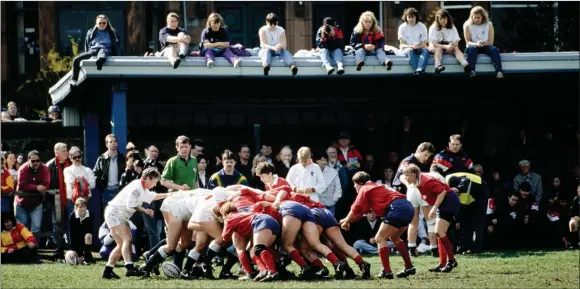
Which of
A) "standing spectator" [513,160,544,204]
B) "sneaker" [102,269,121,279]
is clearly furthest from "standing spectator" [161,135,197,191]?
"standing spectator" [513,160,544,204]

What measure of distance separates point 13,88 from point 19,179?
9.51 meters

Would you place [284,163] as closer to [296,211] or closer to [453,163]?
[453,163]

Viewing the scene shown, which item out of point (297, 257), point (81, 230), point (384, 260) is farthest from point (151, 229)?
point (384, 260)

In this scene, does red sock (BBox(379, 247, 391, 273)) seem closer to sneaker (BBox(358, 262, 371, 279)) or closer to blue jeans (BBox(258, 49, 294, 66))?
sneaker (BBox(358, 262, 371, 279))

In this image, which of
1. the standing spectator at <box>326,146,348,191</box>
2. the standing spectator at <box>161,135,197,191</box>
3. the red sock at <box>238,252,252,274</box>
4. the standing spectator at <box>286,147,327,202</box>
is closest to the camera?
the red sock at <box>238,252,252,274</box>

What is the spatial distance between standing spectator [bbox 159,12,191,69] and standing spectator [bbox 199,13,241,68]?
325mm

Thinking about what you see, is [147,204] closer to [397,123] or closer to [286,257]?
[286,257]

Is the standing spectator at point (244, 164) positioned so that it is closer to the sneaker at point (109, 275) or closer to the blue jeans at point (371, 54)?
the blue jeans at point (371, 54)

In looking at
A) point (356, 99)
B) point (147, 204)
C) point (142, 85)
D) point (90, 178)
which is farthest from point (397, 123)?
point (147, 204)

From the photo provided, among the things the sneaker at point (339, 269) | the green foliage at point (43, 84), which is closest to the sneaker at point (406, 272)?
the sneaker at point (339, 269)

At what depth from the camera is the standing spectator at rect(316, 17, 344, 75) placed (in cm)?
2234

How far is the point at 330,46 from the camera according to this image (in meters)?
22.6

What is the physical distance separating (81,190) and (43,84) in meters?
9.23

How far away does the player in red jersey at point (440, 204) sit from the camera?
60.0 ft
